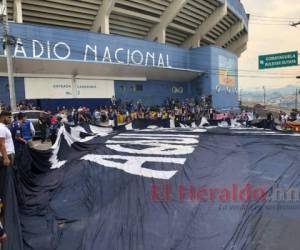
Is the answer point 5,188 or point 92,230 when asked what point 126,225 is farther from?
point 5,188

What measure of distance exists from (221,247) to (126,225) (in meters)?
1.52

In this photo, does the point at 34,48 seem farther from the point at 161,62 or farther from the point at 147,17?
the point at 147,17

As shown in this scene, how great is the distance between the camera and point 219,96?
36.9 meters

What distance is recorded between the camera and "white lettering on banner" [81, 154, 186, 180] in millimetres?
6820

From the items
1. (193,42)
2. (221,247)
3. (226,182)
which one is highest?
(193,42)

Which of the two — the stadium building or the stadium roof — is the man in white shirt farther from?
the stadium roof

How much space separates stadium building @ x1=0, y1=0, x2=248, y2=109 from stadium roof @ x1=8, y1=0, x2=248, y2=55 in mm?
76

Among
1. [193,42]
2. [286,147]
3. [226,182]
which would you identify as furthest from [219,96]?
[226,182]

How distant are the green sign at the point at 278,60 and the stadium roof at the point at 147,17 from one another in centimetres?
915

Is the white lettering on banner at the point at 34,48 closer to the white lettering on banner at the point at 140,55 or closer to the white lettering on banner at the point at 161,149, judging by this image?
the white lettering on banner at the point at 140,55

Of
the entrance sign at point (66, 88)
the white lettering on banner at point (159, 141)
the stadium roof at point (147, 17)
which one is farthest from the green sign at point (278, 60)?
the white lettering on banner at point (159, 141)

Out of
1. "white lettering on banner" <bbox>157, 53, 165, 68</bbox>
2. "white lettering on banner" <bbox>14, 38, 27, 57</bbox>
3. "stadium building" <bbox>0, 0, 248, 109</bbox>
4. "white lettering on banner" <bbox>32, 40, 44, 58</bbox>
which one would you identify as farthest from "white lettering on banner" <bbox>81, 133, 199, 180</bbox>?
"white lettering on banner" <bbox>157, 53, 165, 68</bbox>

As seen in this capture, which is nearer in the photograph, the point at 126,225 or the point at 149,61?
the point at 126,225

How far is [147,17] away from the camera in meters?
30.9
